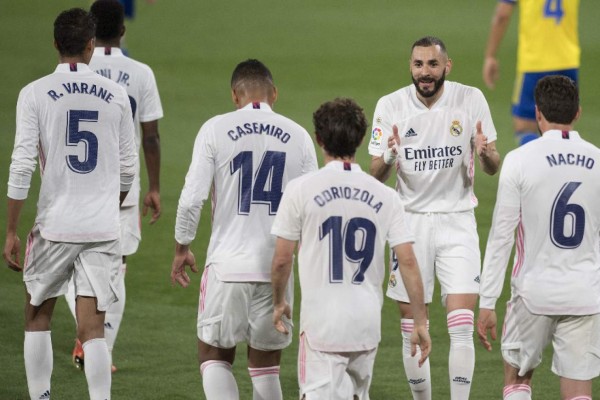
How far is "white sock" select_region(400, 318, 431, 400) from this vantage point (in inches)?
271

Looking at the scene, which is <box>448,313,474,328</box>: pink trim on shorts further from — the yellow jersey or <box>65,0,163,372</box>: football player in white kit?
the yellow jersey

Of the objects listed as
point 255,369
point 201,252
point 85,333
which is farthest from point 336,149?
point 201,252

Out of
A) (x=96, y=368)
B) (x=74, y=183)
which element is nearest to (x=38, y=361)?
(x=96, y=368)

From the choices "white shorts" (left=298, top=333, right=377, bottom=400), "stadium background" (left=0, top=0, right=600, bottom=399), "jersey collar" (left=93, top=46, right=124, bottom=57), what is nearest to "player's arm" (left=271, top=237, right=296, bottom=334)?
"white shorts" (left=298, top=333, right=377, bottom=400)

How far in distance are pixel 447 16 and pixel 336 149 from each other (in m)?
16.7

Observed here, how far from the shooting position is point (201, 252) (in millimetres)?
10625

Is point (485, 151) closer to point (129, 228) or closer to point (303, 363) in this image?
point (303, 363)

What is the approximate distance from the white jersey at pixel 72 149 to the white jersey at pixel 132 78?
4.35ft

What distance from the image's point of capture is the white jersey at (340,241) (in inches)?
212

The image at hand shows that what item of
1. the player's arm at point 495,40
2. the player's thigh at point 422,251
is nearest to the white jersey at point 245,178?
the player's thigh at point 422,251

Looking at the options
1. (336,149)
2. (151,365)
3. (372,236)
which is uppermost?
(336,149)

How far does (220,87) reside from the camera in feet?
55.1

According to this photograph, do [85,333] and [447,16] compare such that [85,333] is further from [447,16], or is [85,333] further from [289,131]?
[447,16]

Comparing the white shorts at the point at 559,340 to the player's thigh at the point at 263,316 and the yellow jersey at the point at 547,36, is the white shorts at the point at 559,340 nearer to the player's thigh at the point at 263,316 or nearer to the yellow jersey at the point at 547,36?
the player's thigh at the point at 263,316
